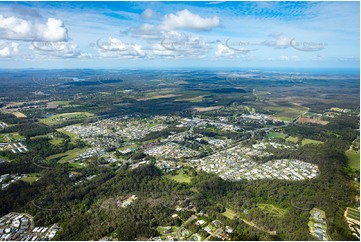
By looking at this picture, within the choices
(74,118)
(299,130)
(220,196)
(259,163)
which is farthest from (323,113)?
(74,118)

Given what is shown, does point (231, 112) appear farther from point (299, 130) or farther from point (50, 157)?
point (50, 157)

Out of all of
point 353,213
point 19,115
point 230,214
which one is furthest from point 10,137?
point 353,213

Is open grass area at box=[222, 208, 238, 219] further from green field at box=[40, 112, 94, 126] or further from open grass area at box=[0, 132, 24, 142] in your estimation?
green field at box=[40, 112, 94, 126]

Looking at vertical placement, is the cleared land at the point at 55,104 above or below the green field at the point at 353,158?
below

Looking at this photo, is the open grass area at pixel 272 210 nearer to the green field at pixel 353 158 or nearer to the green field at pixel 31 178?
the green field at pixel 353 158

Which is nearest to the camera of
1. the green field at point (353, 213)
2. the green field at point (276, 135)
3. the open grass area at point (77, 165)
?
the green field at point (353, 213)

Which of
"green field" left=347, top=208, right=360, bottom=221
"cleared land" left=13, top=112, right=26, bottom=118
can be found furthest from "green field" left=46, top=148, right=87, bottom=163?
"green field" left=347, top=208, right=360, bottom=221

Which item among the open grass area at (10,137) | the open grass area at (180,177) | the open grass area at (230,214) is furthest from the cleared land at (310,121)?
the open grass area at (10,137)
